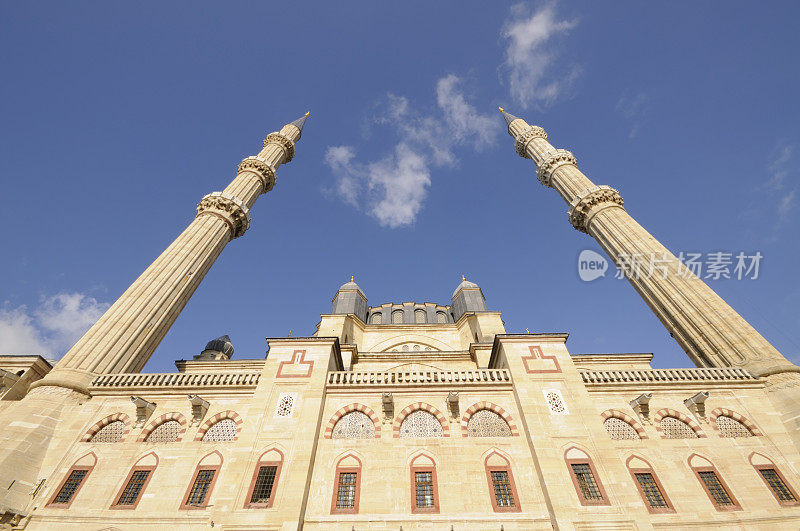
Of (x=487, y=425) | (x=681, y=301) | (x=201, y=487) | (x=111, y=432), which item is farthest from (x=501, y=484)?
(x=681, y=301)

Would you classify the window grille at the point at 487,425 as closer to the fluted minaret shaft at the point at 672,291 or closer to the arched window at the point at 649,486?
the arched window at the point at 649,486

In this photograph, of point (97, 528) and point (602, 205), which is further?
point (602, 205)

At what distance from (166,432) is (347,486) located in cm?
738

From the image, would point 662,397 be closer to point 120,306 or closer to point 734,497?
point 734,497

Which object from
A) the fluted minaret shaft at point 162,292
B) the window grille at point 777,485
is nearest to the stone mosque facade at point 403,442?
the window grille at point 777,485

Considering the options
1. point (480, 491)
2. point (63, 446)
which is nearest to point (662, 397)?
point (480, 491)

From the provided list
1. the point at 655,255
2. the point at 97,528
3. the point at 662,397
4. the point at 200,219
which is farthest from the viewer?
the point at 200,219

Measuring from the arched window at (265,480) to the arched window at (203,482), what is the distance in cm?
171

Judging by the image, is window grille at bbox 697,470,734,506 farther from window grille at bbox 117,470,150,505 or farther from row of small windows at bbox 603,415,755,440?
window grille at bbox 117,470,150,505

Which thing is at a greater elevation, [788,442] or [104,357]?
[104,357]

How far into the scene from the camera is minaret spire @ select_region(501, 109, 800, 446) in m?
16.6

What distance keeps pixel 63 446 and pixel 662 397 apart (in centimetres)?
2305

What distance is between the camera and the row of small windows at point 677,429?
14.9m

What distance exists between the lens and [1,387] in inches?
642
